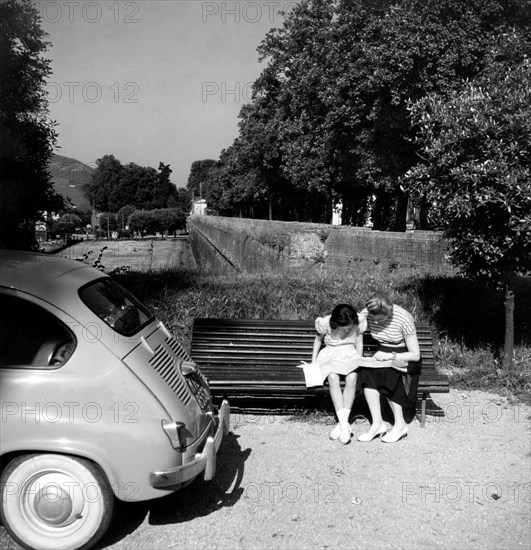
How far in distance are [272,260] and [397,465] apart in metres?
9.71

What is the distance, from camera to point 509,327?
6.77 meters

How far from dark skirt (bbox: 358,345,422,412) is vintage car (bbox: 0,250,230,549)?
7.07ft

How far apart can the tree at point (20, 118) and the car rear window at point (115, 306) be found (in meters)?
4.48

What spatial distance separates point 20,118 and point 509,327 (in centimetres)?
699

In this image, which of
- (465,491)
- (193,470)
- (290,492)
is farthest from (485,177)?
(193,470)

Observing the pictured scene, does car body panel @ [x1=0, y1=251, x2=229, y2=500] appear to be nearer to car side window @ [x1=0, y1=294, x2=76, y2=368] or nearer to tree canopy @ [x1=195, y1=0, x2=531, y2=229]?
car side window @ [x1=0, y1=294, x2=76, y2=368]

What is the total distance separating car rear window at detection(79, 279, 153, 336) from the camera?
12.3ft

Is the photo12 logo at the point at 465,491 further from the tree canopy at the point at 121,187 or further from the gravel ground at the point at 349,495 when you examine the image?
the tree canopy at the point at 121,187

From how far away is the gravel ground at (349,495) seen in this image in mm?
3740

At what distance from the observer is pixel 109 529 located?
148 inches

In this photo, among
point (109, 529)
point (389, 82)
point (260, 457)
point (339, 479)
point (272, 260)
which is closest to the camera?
point (109, 529)

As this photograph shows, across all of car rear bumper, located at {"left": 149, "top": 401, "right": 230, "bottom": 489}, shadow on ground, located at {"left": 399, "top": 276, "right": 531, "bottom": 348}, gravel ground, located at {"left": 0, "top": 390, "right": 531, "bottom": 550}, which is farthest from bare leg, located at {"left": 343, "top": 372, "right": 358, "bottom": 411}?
shadow on ground, located at {"left": 399, "top": 276, "right": 531, "bottom": 348}

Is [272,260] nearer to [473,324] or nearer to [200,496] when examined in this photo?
[473,324]

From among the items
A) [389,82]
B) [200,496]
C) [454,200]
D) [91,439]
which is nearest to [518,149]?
[454,200]
